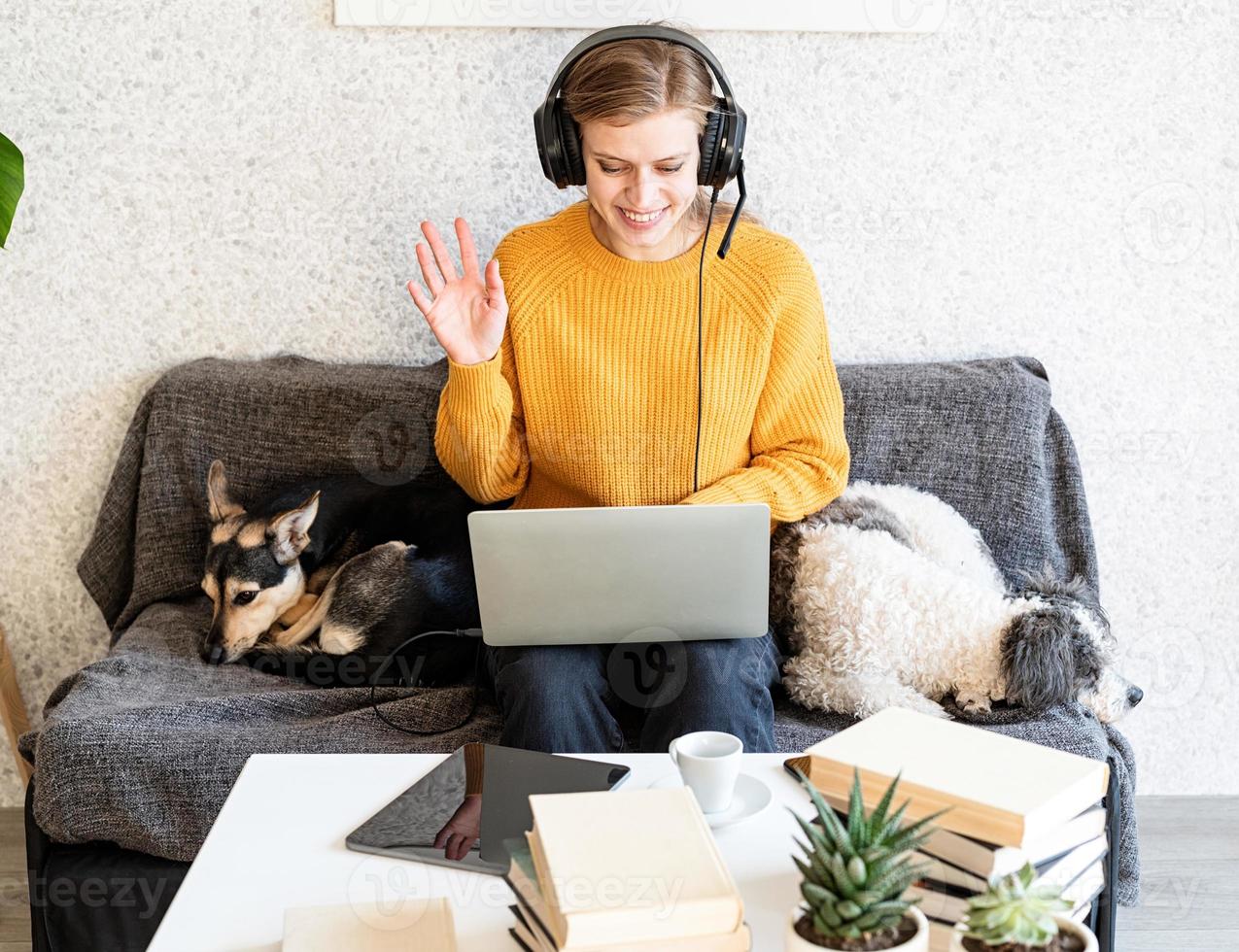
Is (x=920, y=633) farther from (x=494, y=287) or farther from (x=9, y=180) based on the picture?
(x=9, y=180)

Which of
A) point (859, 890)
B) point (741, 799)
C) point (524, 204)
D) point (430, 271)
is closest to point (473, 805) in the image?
point (741, 799)

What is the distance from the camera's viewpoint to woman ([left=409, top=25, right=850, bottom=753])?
1.52 metres

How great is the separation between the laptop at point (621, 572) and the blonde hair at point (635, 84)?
54cm

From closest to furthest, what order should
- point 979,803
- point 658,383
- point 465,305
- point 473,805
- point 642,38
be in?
1. point 979,803
2. point 473,805
3. point 642,38
4. point 465,305
5. point 658,383

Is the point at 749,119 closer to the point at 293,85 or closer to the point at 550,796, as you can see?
the point at 293,85

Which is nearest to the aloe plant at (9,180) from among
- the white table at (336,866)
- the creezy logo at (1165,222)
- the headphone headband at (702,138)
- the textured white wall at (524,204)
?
the textured white wall at (524,204)

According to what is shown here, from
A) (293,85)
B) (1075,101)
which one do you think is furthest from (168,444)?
(1075,101)

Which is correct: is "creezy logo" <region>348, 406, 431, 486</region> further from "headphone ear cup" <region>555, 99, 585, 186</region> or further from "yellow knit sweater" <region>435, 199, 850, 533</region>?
"headphone ear cup" <region>555, 99, 585, 186</region>

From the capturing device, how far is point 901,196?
A: 1985 mm

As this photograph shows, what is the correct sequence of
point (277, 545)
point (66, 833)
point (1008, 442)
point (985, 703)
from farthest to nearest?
point (1008, 442), point (277, 545), point (985, 703), point (66, 833)

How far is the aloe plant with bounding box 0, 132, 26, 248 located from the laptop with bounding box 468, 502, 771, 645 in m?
0.91

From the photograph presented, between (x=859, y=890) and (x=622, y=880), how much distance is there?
15cm

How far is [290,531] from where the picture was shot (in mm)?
1764

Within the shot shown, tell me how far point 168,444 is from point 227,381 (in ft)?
0.46
